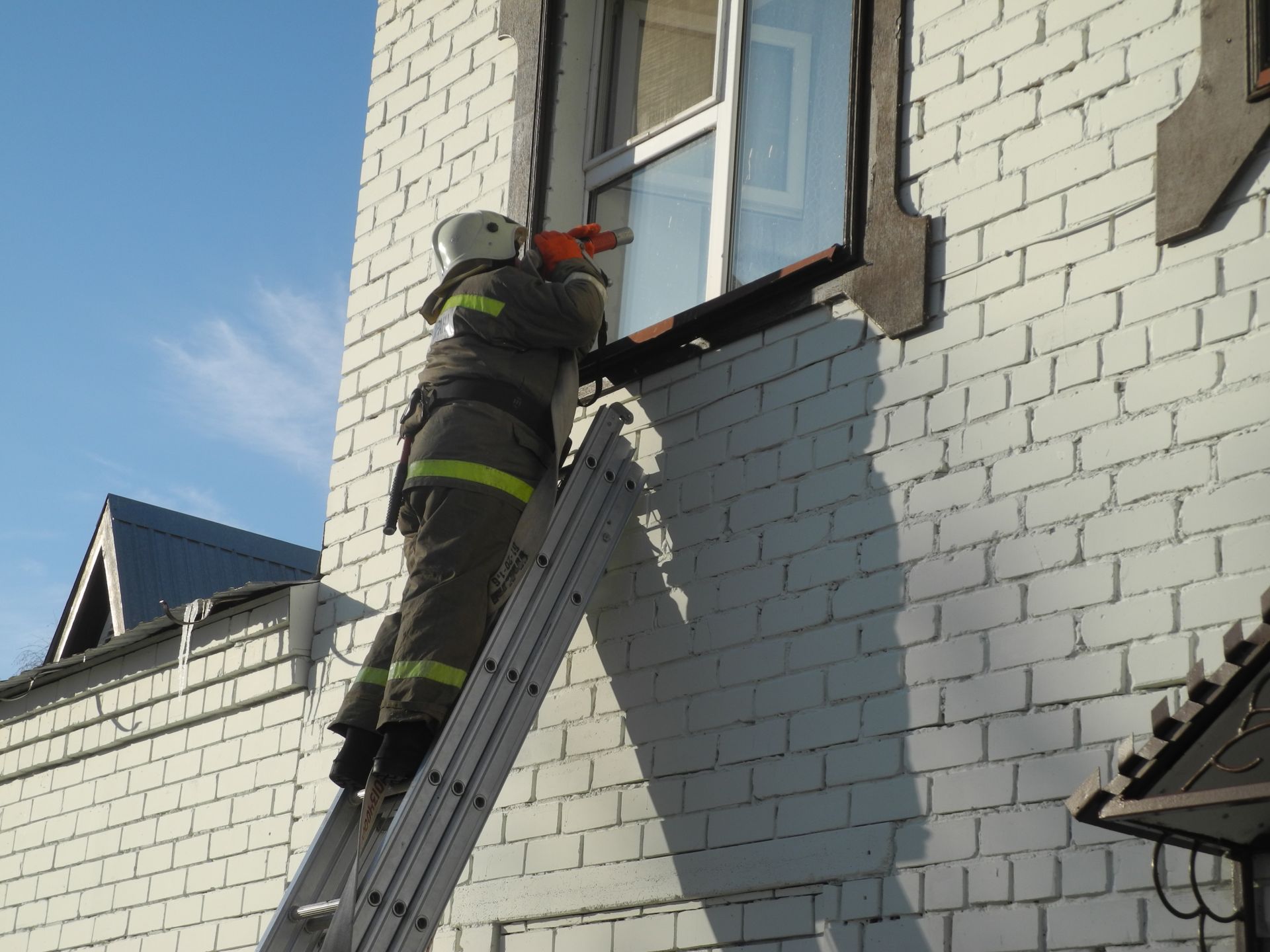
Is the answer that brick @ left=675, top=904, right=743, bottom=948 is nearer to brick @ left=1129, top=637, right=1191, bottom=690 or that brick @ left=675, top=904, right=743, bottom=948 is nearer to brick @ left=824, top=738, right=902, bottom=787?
brick @ left=824, top=738, right=902, bottom=787

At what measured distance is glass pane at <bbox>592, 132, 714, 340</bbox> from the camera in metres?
5.99

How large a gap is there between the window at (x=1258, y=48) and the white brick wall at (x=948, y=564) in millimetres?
185

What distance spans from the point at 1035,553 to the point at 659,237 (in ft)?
7.54

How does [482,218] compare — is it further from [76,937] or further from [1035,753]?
[76,937]

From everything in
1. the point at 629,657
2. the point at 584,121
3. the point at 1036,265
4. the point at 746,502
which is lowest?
the point at 629,657

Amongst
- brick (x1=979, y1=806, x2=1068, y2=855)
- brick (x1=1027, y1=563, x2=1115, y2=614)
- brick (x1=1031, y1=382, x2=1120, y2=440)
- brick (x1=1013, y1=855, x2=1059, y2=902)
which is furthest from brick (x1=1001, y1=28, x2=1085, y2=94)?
brick (x1=1013, y1=855, x2=1059, y2=902)

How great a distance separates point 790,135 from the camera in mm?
5719

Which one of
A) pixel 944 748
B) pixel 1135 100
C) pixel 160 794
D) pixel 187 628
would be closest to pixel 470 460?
pixel 944 748

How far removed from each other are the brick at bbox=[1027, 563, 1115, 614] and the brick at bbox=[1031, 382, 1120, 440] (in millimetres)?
377

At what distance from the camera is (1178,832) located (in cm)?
349

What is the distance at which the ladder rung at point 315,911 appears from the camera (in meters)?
4.66

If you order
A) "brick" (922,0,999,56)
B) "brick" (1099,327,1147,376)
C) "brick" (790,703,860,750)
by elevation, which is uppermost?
"brick" (922,0,999,56)

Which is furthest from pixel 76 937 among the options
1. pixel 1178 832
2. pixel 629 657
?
pixel 1178 832

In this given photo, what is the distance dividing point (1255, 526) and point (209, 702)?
4538mm
